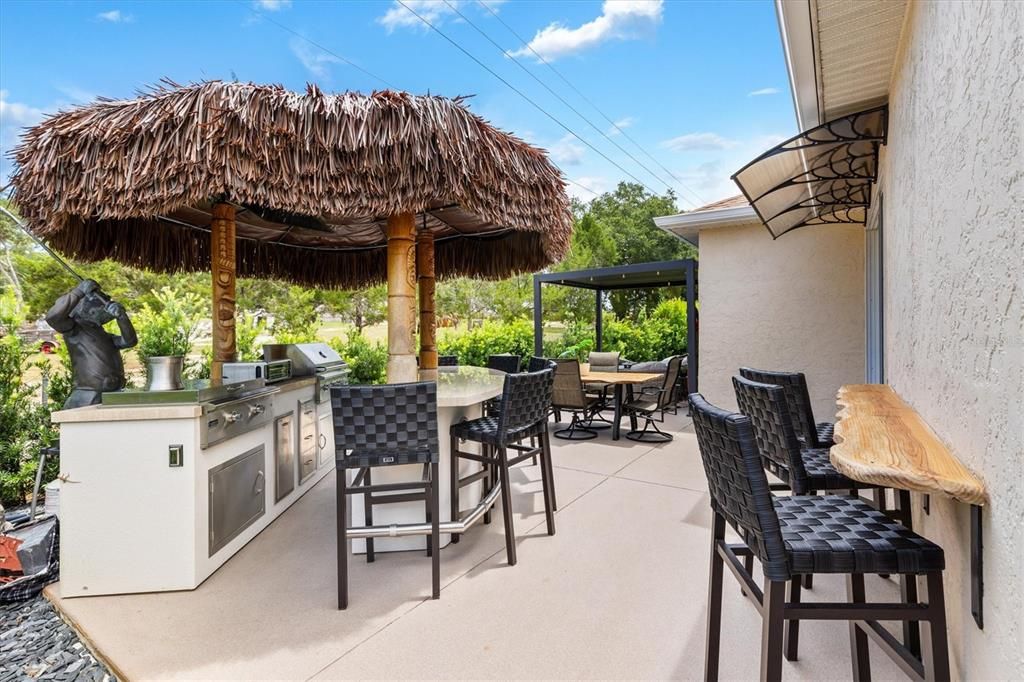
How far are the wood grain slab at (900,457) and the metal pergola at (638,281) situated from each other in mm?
5706

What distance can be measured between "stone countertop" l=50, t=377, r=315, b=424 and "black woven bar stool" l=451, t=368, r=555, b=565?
1.50 meters

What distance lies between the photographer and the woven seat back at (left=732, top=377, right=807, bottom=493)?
7.19 feet

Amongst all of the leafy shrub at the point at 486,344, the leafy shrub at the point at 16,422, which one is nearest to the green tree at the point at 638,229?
the leafy shrub at the point at 486,344

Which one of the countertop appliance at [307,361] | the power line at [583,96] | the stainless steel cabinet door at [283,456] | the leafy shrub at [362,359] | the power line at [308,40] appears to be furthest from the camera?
the power line at [583,96]

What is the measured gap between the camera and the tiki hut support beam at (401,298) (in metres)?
3.54

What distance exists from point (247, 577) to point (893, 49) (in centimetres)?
464

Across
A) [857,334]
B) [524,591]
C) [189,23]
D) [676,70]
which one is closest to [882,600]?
[524,591]

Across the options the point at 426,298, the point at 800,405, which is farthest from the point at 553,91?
the point at 800,405

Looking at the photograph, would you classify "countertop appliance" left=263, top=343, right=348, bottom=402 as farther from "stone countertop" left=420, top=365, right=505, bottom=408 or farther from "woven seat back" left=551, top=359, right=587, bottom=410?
"woven seat back" left=551, top=359, right=587, bottom=410

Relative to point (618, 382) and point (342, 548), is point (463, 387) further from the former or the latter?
point (618, 382)

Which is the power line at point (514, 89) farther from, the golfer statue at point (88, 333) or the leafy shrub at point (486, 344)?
the golfer statue at point (88, 333)

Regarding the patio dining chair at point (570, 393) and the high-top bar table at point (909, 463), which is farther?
the patio dining chair at point (570, 393)

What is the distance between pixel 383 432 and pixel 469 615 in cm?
99

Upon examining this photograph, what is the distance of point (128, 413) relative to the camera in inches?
105
